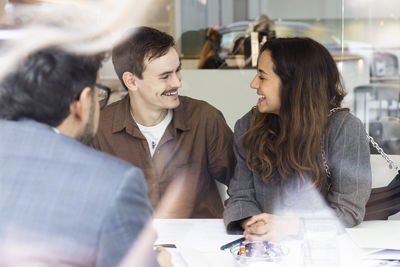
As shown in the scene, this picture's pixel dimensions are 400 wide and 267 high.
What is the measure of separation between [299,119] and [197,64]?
3.01m

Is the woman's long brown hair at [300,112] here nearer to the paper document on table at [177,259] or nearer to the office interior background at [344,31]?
the paper document on table at [177,259]

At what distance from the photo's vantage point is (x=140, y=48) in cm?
226

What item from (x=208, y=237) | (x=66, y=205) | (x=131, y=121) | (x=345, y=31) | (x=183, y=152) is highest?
(x=345, y=31)

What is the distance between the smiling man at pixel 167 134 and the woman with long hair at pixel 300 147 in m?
0.27

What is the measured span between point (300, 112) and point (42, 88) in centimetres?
113

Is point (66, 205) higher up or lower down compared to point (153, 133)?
higher up

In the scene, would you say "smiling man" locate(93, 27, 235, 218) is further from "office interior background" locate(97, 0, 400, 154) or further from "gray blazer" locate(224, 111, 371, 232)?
"office interior background" locate(97, 0, 400, 154)

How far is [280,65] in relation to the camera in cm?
190

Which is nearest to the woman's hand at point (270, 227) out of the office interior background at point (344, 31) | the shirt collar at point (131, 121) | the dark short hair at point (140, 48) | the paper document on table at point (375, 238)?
the paper document on table at point (375, 238)

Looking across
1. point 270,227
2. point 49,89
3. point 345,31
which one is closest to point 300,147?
point 270,227

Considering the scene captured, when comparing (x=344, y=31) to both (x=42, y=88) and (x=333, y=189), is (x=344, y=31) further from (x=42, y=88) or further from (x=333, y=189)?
(x=42, y=88)

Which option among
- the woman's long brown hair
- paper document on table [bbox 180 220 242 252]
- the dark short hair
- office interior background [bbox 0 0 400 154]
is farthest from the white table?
office interior background [bbox 0 0 400 154]

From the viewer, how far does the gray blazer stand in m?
1.74

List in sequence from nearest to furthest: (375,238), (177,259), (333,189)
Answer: (177,259), (375,238), (333,189)
